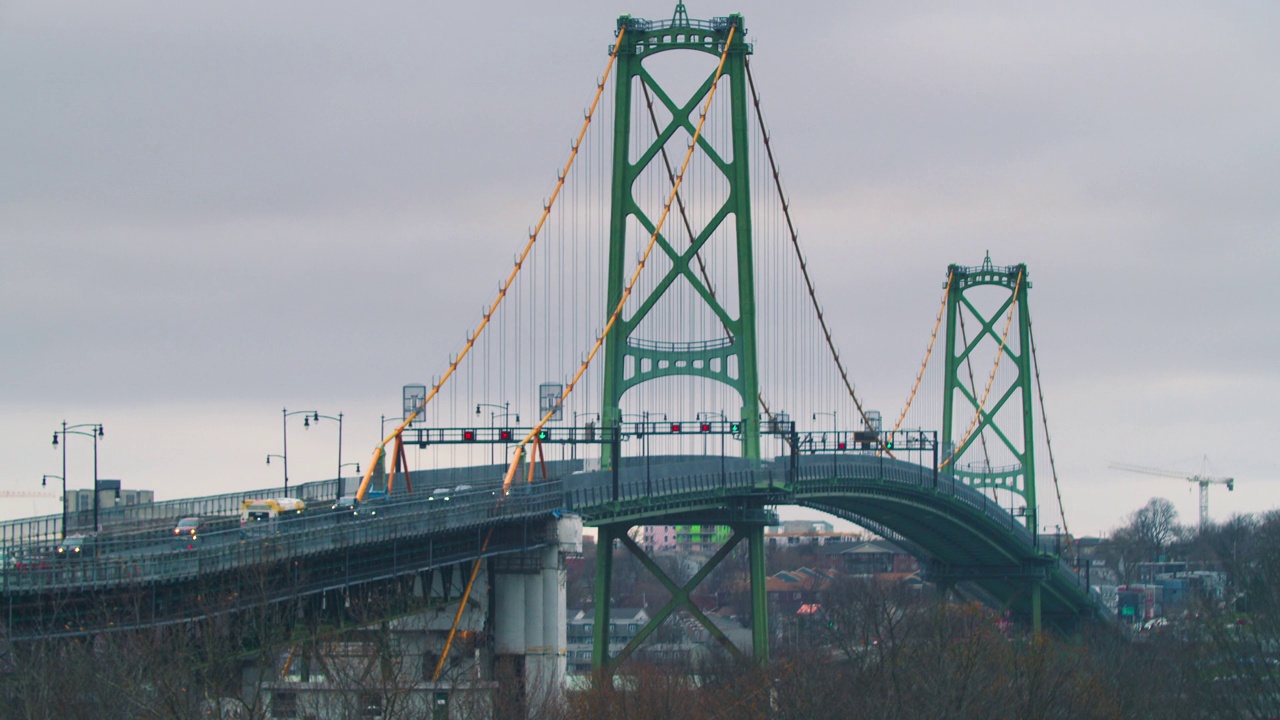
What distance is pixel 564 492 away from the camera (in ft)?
245

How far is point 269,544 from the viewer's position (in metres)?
54.7

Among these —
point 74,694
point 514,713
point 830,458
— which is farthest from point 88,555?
point 830,458

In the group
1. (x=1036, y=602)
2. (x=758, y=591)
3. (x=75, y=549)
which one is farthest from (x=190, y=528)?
(x=1036, y=602)

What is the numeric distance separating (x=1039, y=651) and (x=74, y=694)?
131 ft

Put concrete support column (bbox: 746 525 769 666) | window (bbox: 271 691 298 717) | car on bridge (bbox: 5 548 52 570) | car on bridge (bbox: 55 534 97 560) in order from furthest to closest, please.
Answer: concrete support column (bbox: 746 525 769 666), window (bbox: 271 691 298 717), car on bridge (bbox: 55 534 97 560), car on bridge (bbox: 5 548 52 570)

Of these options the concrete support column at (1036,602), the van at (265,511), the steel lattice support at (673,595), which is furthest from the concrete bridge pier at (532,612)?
the concrete support column at (1036,602)

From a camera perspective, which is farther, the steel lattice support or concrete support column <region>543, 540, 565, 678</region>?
the steel lattice support

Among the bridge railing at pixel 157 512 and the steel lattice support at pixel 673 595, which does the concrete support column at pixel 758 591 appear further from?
the bridge railing at pixel 157 512

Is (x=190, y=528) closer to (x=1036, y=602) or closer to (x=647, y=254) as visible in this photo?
(x=647, y=254)

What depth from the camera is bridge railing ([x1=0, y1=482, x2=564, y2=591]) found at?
50.3 metres

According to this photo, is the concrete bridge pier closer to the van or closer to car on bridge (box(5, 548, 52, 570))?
the van

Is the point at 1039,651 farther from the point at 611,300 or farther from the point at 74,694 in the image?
the point at 74,694

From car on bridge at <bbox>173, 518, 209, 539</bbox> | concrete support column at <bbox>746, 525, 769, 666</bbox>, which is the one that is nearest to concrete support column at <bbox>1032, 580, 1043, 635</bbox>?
concrete support column at <bbox>746, 525, 769, 666</bbox>

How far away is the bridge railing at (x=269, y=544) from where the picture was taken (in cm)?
5031
